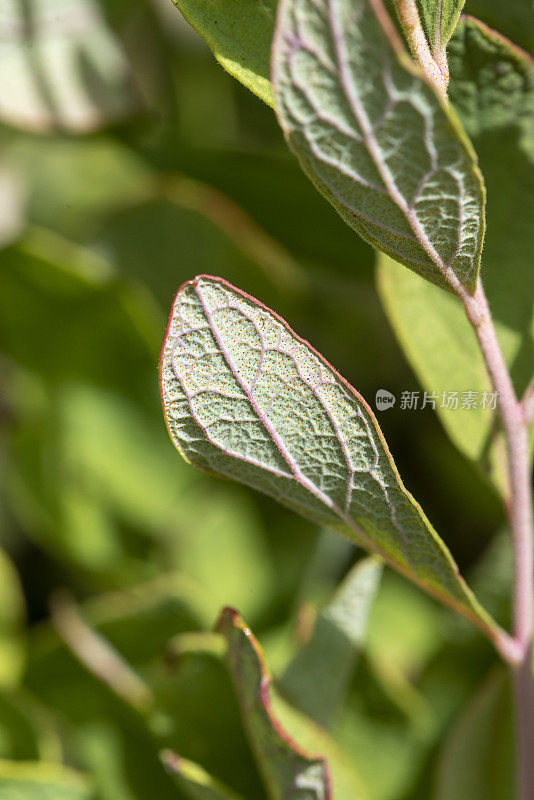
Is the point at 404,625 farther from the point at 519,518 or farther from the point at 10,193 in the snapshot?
the point at 10,193

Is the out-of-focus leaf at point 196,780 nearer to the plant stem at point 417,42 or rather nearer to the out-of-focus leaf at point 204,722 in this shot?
the out-of-focus leaf at point 204,722

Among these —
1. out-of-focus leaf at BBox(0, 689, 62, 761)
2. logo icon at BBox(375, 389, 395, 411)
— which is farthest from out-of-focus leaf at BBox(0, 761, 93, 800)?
logo icon at BBox(375, 389, 395, 411)

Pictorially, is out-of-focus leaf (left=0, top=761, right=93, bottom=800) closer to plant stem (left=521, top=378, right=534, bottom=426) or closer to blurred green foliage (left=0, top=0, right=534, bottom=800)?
blurred green foliage (left=0, top=0, right=534, bottom=800)

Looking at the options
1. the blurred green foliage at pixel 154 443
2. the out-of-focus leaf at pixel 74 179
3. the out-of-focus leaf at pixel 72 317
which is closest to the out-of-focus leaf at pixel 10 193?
the out-of-focus leaf at pixel 74 179

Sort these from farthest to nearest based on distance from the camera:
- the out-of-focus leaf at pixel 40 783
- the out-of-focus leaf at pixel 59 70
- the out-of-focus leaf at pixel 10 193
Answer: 1. the out-of-focus leaf at pixel 10 193
2. the out-of-focus leaf at pixel 59 70
3. the out-of-focus leaf at pixel 40 783

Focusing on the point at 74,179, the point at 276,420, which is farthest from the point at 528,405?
the point at 74,179

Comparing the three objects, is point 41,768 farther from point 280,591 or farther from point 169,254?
point 169,254
